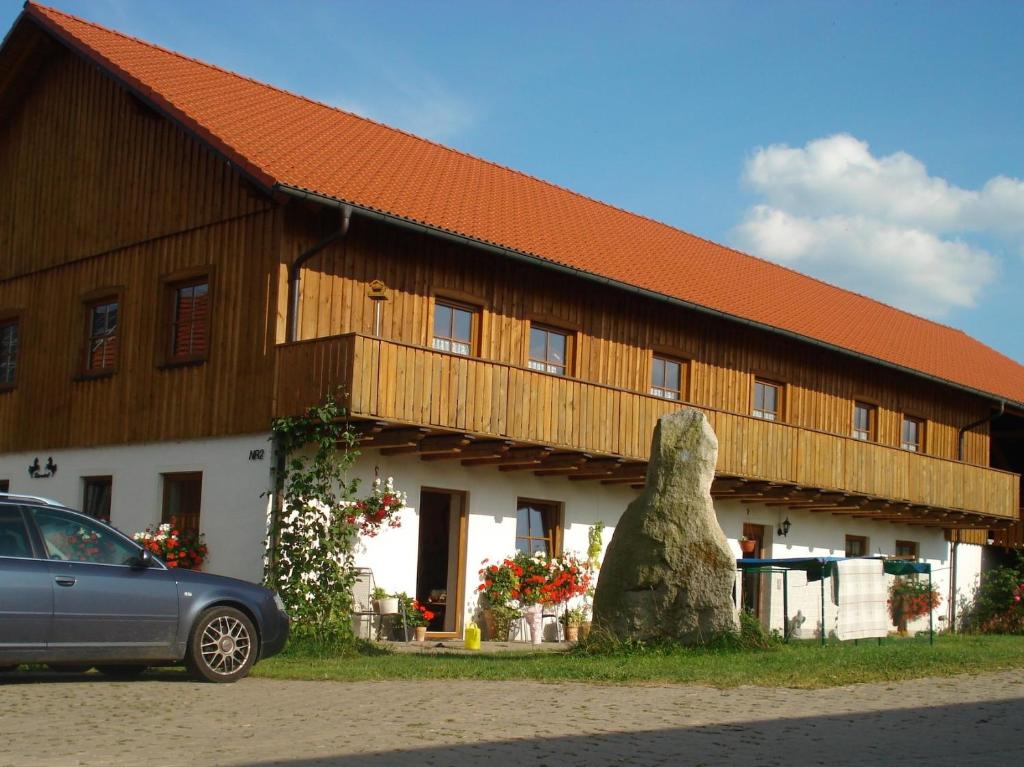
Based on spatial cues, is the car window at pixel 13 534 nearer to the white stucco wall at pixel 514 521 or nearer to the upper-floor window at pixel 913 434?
the white stucco wall at pixel 514 521

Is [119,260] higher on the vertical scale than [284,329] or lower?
higher

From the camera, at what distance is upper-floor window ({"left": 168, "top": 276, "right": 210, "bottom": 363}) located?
19.5m

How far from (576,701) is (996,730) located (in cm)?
301

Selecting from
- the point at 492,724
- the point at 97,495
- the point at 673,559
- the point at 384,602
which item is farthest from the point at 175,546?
the point at 492,724

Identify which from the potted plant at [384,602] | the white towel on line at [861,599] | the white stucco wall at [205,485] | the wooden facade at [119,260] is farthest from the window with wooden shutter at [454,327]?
the white towel on line at [861,599]

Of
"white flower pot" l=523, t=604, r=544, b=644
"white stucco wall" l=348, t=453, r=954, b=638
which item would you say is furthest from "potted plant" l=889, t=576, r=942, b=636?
"white flower pot" l=523, t=604, r=544, b=644

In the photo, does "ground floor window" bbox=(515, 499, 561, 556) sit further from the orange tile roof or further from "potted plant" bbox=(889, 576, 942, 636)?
"potted plant" bbox=(889, 576, 942, 636)

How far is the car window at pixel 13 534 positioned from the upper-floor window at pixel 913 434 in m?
21.9

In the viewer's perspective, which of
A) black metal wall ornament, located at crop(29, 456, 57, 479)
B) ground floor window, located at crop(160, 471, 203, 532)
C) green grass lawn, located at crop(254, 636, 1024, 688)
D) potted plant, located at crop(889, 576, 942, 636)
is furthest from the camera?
potted plant, located at crop(889, 576, 942, 636)

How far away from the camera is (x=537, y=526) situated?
21250 mm

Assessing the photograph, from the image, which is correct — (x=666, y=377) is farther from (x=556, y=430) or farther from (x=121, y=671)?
(x=121, y=671)

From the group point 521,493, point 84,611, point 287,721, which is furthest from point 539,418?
point 287,721

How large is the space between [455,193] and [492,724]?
14.1m

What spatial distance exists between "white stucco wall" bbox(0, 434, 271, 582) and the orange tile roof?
3.82 metres
